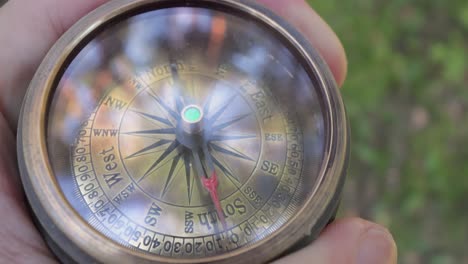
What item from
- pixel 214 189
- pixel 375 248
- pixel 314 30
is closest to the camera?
pixel 375 248

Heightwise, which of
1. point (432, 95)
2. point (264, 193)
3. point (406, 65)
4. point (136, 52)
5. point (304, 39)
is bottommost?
point (432, 95)

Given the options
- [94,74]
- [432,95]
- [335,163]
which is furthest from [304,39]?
[432,95]

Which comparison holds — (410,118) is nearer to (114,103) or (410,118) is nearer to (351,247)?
(351,247)

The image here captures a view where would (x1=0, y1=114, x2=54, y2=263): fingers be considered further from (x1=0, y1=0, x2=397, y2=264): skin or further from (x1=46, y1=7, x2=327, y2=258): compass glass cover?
(x1=46, y1=7, x2=327, y2=258): compass glass cover

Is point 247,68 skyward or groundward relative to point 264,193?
skyward

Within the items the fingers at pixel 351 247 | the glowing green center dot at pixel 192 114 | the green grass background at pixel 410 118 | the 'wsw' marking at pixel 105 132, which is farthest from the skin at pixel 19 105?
the green grass background at pixel 410 118

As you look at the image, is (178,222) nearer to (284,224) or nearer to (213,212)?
(213,212)

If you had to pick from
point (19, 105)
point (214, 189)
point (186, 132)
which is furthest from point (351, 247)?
point (19, 105)
